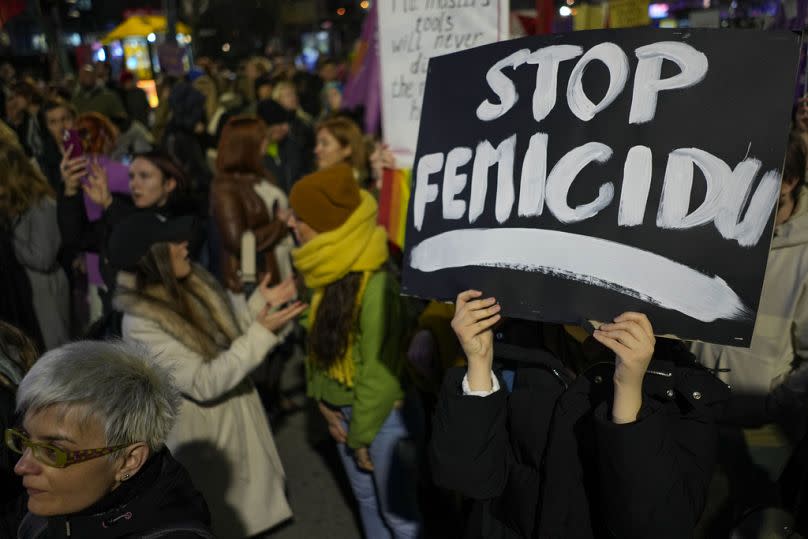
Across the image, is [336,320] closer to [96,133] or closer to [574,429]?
[574,429]

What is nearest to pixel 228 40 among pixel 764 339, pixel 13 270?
pixel 13 270

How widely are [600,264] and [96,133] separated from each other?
4.98m

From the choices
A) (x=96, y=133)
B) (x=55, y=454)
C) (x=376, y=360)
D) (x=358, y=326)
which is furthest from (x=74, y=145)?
(x=55, y=454)

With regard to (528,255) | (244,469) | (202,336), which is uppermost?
(528,255)

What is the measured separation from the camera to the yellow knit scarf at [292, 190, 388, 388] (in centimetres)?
279

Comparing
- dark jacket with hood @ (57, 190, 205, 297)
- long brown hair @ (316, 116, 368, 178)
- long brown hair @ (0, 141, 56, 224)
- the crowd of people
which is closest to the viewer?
the crowd of people

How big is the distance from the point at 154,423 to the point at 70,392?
22cm

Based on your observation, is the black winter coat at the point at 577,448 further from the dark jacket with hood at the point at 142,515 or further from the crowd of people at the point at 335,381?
the dark jacket with hood at the point at 142,515

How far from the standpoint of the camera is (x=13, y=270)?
3801mm

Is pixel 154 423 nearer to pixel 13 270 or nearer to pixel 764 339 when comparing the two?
pixel 764 339

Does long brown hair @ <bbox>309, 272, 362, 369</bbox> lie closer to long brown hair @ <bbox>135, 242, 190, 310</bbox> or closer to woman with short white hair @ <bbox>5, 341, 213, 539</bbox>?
long brown hair @ <bbox>135, 242, 190, 310</bbox>

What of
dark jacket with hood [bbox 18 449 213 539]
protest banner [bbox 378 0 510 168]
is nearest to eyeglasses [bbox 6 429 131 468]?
dark jacket with hood [bbox 18 449 213 539]

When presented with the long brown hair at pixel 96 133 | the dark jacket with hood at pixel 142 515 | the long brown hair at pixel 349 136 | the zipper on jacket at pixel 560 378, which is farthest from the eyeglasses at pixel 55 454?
the long brown hair at pixel 96 133

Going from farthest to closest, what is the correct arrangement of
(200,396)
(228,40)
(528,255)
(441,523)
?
(228,40)
(441,523)
(200,396)
(528,255)
